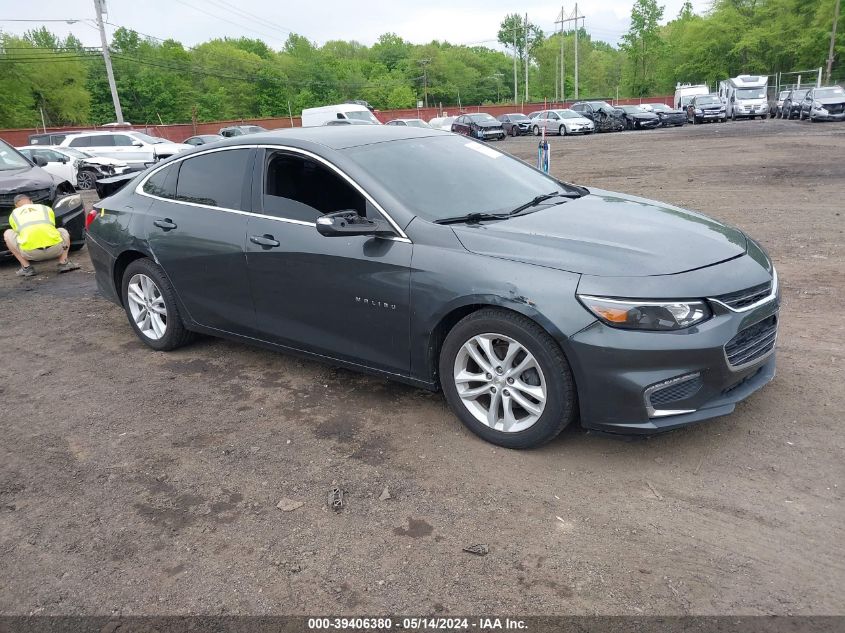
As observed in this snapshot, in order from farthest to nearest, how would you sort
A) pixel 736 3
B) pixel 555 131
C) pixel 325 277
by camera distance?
pixel 736 3 < pixel 555 131 < pixel 325 277

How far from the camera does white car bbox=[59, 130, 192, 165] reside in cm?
2286

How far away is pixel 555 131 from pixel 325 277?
3711 cm

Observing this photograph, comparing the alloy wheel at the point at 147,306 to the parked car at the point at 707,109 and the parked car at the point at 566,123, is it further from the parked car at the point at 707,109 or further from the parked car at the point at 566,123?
the parked car at the point at 707,109

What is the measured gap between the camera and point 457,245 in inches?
145

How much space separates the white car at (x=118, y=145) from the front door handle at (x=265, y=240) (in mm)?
20287

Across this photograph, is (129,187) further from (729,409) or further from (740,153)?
(740,153)

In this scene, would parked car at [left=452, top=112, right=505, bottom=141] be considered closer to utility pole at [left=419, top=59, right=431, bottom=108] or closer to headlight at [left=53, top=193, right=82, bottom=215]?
headlight at [left=53, top=193, right=82, bottom=215]

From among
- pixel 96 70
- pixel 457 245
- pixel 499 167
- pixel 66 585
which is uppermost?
pixel 96 70

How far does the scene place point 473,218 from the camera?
13.1ft

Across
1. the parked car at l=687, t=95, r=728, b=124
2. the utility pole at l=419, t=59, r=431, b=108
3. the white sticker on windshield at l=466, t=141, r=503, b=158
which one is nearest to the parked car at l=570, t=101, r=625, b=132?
the parked car at l=687, t=95, r=728, b=124

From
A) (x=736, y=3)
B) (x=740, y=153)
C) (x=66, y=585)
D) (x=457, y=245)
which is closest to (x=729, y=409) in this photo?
(x=457, y=245)

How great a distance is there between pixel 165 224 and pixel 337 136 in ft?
5.02

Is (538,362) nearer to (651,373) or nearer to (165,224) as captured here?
(651,373)

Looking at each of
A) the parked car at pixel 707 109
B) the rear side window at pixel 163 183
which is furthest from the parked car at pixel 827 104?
the rear side window at pixel 163 183
